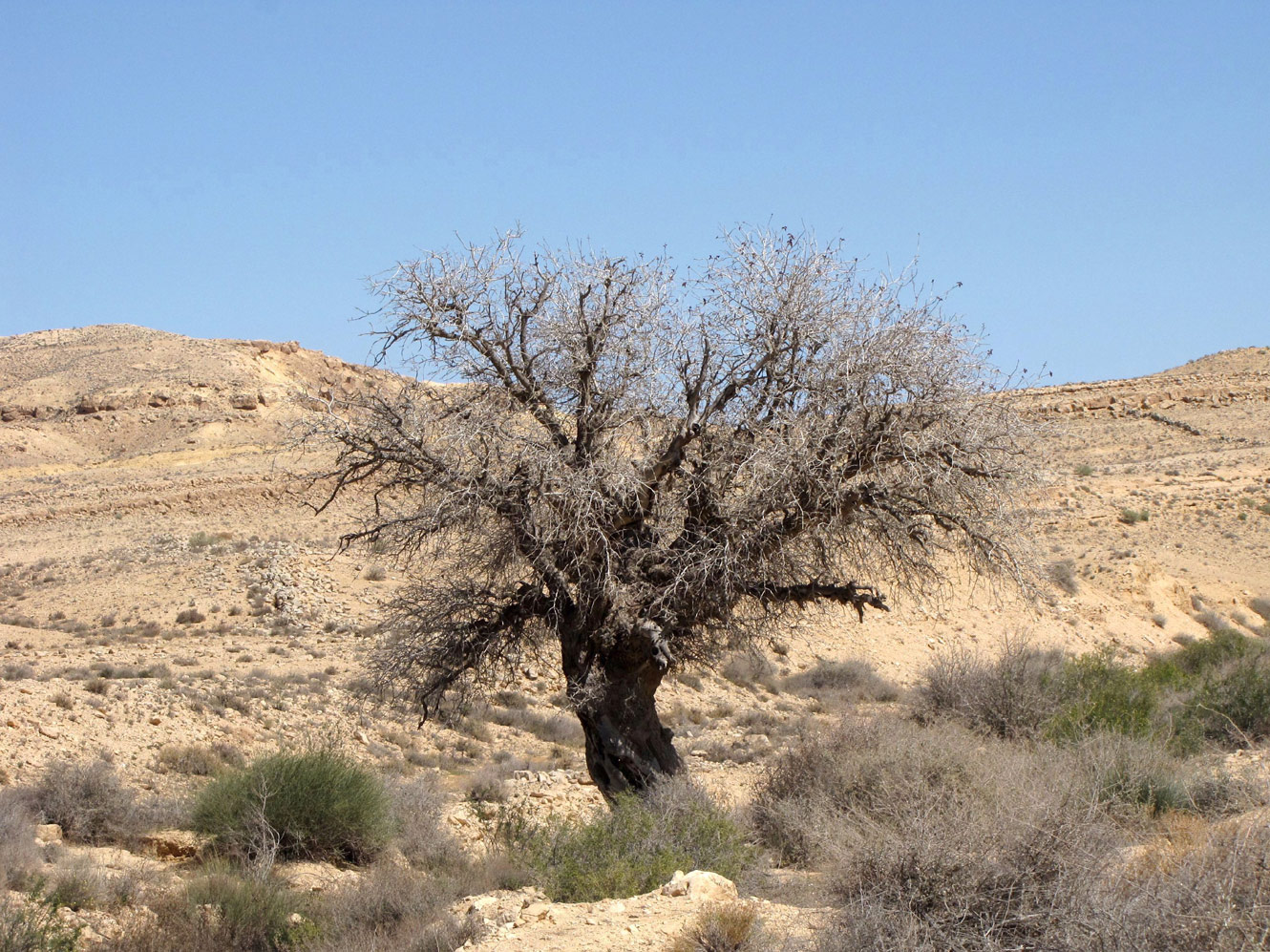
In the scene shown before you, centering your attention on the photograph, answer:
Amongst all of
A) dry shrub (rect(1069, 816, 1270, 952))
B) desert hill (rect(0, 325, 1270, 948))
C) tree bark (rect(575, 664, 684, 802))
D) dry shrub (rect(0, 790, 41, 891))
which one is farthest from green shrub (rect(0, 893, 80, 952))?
dry shrub (rect(1069, 816, 1270, 952))

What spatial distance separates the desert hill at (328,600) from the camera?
1573 centimetres

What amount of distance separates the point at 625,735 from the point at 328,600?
17111 mm

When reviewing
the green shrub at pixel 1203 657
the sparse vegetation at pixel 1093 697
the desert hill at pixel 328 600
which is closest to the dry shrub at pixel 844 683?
the desert hill at pixel 328 600

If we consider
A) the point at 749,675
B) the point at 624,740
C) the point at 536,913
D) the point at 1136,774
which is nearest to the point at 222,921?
the point at 536,913

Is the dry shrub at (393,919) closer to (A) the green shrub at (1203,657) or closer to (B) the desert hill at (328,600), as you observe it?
(B) the desert hill at (328,600)

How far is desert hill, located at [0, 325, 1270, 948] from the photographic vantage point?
51.6 feet

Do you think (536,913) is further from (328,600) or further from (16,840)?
(328,600)

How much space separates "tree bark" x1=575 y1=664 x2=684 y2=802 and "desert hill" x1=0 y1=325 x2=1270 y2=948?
9.00 feet

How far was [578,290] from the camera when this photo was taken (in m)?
10.4

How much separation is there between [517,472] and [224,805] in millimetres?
4700

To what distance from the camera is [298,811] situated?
11242 millimetres

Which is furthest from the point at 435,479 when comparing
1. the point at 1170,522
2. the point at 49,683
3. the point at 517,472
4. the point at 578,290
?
the point at 1170,522

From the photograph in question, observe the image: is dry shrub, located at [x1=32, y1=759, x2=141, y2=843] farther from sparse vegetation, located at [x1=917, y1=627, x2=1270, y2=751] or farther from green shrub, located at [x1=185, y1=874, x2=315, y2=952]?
sparse vegetation, located at [x1=917, y1=627, x2=1270, y2=751]

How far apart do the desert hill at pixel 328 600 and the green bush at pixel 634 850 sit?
0.83 m
